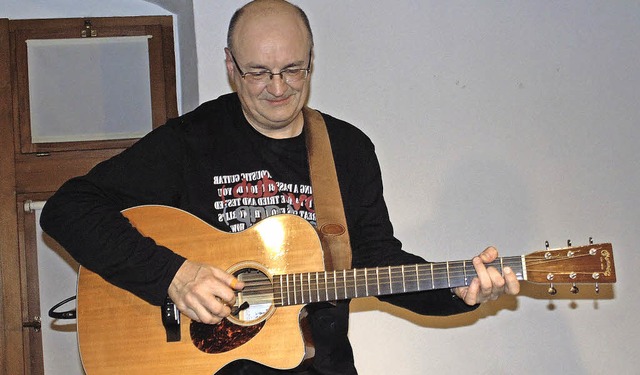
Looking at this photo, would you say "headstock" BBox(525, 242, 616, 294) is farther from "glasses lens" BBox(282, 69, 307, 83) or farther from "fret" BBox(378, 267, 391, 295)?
"glasses lens" BBox(282, 69, 307, 83)

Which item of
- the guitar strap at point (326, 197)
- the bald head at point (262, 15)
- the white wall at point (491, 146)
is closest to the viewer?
the guitar strap at point (326, 197)

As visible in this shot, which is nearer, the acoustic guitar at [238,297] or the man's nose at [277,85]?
the acoustic guitar at [238,297]

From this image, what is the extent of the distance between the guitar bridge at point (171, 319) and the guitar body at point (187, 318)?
1 cm

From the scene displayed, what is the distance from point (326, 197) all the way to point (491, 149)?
1.35 metres

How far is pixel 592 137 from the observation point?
377 cm

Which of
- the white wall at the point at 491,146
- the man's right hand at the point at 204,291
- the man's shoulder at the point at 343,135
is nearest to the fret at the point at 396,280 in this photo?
the man's right hand at the point at 204,291

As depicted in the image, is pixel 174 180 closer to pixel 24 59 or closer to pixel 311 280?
pixel 311 280

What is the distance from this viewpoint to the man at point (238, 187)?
7.79 ft

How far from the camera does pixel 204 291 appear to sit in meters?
2.29

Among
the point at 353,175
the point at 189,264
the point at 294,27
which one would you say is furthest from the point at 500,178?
the point at 189,264

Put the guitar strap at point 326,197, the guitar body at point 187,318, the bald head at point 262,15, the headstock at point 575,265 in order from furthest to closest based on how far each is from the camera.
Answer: the bald head at point 262,15
the guitar strap at point 326,197
the guitar body at point 187,318
the headstock at point 575,265

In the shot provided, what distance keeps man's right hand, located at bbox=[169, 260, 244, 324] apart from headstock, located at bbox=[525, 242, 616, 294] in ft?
2.49

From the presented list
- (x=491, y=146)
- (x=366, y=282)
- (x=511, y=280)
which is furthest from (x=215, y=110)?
(x=491, y=146)

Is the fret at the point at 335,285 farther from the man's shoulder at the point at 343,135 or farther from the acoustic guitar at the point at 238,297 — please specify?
the man's shoulder at the point at 343,135
